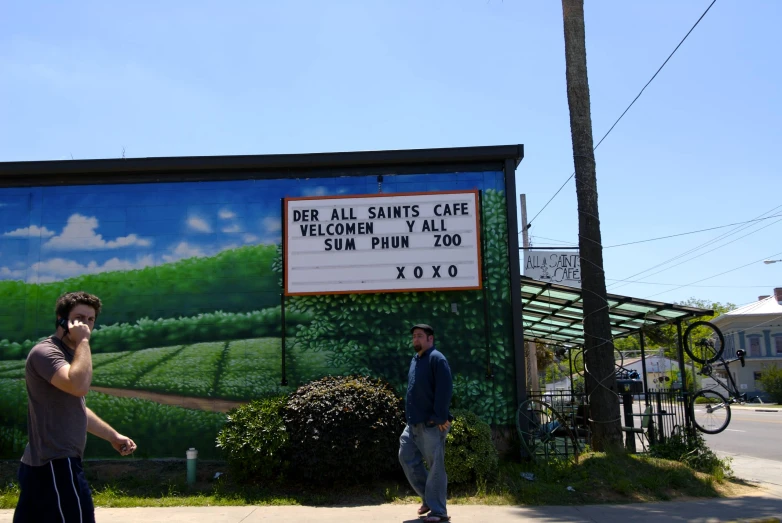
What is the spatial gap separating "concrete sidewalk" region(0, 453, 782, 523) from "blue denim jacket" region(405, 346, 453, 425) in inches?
46.1

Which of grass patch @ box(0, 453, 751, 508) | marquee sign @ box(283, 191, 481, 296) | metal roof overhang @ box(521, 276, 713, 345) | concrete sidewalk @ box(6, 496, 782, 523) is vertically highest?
marquee sign @ box(283, 191, 481, 296)

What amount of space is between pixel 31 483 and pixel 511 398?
7242 millimetres

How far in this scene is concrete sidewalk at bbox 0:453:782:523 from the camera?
24.1 feet

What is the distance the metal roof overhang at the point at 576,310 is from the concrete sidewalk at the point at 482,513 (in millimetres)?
3525

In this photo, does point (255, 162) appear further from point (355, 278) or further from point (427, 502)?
point (427, 502)

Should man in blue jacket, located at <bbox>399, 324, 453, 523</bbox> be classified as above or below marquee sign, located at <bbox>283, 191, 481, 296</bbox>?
below

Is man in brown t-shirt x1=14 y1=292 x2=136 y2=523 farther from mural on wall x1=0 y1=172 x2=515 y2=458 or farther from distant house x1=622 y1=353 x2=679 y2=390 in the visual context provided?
distant house x1=622 y1=353 x2=679 y2=390

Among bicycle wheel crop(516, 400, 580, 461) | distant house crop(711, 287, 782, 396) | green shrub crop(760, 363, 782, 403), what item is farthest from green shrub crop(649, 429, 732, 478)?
distant house crop(711, 287, 782, 396)

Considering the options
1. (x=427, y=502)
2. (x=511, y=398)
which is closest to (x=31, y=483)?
(x=427, y=502)

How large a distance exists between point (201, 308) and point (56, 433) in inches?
258

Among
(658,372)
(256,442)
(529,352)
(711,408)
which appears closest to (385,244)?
(256,442)

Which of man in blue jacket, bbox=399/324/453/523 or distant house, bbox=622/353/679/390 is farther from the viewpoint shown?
distant house, bbox=622/353/679/390

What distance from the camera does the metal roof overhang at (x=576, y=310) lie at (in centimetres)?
1111

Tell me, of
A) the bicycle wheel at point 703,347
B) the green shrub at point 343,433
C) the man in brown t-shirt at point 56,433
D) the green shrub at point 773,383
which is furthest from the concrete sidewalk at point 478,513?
the green shrub at point 773,383
